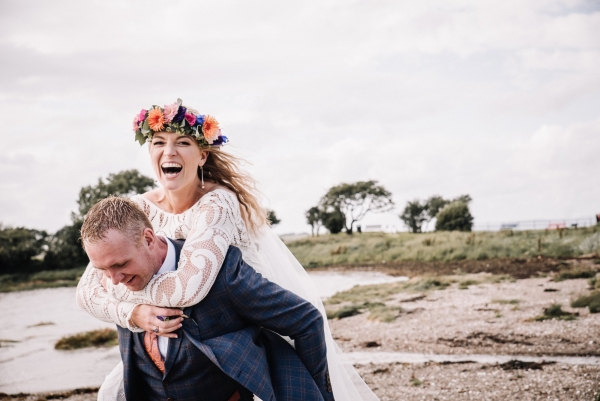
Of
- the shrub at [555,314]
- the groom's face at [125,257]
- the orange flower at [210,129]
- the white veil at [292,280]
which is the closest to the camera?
the groom's face at [125,257]

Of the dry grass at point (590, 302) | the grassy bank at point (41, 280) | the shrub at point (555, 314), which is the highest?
the dry grass at point (590, 302)

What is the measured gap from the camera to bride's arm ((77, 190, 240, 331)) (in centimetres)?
317

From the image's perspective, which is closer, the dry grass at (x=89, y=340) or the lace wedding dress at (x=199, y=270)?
the lace wedding dress at (x=199, y=270)

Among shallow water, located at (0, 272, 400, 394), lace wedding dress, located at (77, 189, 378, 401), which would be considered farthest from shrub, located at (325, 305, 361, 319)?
lace wedding dress, located at (77, 189, 378, 401)

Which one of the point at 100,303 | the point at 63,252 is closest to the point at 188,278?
the point at 100,303

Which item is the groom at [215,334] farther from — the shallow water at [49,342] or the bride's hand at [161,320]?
the shallow water at [49,342]

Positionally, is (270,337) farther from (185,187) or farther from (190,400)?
(185,187)

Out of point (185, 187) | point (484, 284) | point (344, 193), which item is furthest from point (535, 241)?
point (344, 193)

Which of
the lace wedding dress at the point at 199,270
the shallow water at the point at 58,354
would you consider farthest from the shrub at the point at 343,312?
the lace wedding dress at the point at 199,270

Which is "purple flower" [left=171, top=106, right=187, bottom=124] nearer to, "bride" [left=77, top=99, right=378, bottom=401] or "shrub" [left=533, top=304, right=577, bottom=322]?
"bride" [left=77, top=99, right=378, bottom=401]

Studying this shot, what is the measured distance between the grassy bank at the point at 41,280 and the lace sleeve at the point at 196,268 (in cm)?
3796

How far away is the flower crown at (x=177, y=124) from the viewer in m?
4.38

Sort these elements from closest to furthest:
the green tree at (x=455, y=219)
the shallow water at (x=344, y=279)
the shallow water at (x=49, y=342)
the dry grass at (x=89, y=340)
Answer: the shallow water at (x=49, y=342) < the dry grass at (x=89, y=340) < the shallow water at (x=344, y=279) < the green tree at (x=455, y=219)

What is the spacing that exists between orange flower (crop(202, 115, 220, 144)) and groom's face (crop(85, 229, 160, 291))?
53.9 inches
